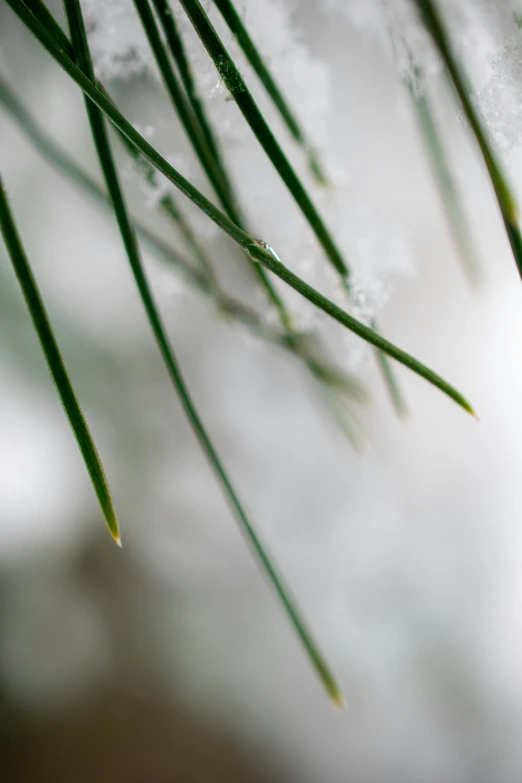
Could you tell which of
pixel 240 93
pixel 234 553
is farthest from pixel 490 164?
pixel 234 553

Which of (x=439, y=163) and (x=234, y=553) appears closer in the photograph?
(x=439, y=163)

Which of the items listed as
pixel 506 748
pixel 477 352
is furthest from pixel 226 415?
pixel 506 748

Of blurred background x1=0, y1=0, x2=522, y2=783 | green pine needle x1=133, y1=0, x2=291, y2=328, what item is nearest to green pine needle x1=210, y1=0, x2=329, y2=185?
green pine needle x1=133, y1=0, x2=291, y2=328

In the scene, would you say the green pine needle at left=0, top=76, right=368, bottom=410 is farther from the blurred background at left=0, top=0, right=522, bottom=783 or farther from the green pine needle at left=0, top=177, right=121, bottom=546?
the blurred background at left=0, top=0, right=522, bottom=783

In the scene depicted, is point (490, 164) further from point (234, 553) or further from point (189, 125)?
point (234, 553)

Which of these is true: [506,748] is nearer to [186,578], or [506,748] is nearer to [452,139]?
[186,578]
